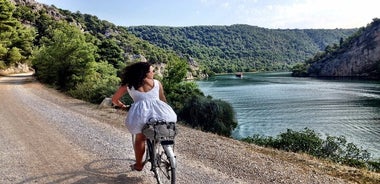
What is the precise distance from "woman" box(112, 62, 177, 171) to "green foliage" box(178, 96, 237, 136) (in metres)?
18.4

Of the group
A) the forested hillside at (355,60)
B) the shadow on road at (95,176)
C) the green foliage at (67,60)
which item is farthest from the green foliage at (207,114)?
the forested hillside at (355,60)

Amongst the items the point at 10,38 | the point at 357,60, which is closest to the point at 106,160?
the point at 10,38

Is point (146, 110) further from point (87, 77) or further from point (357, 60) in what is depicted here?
point (357, 60)

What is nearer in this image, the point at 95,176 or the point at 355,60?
the point at 95,176

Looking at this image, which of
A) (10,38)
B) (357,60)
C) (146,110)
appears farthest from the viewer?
(357,60)

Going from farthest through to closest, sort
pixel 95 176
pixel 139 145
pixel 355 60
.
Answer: pixel 355 60
pixel 95 176
pixel 139 145

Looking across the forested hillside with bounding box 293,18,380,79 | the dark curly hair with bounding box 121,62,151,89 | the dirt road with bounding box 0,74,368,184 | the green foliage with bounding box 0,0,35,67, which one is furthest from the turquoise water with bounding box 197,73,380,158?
the forested hillside with bounding box 293,18,380,79

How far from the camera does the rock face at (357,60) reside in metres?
136

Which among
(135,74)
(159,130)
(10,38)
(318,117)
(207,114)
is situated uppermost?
(10,38)

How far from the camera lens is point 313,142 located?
1518 centimetres

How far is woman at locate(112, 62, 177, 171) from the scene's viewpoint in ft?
16.7

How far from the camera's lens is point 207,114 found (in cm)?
2461

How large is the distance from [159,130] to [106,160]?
102 inches

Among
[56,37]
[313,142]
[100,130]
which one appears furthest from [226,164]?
[56,37]
